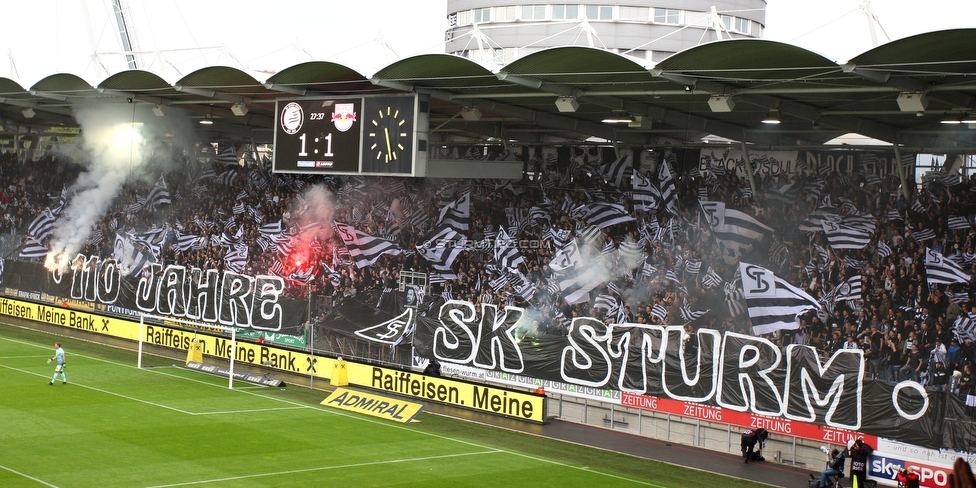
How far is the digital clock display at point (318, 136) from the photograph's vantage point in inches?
1010

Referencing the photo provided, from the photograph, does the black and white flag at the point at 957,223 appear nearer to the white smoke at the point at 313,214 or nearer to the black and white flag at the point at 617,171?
the black and white flag at the point at 617,171

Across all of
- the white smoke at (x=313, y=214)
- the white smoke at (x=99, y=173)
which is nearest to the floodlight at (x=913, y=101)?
the white smoke at (x=313, y=214)

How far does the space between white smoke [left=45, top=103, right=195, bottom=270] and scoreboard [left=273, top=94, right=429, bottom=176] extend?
601 inches

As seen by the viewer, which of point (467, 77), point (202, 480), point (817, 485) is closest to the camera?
point (202, 480)

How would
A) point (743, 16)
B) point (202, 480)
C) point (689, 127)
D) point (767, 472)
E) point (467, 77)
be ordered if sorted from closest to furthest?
1. point (202, 480)
2. point (767, 472)
3. point (467, 77)
4. point (689, 127)
5. point (743, 16)

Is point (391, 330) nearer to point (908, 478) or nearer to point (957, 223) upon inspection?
point (908, 478)

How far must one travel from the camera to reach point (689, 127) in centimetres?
2738

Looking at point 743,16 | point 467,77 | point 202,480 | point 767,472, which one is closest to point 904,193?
point 767,472

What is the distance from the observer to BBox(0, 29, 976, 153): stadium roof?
745 inches

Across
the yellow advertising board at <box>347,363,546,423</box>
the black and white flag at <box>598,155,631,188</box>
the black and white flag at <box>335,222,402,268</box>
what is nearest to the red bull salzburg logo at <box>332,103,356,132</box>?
the yellow advertising board at <box>347,363,546,423</box>

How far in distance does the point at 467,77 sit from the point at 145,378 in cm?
1292

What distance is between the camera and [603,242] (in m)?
30.0

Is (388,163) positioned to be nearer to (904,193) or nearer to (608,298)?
(608,298)

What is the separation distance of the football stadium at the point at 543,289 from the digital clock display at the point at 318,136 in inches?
3.4
